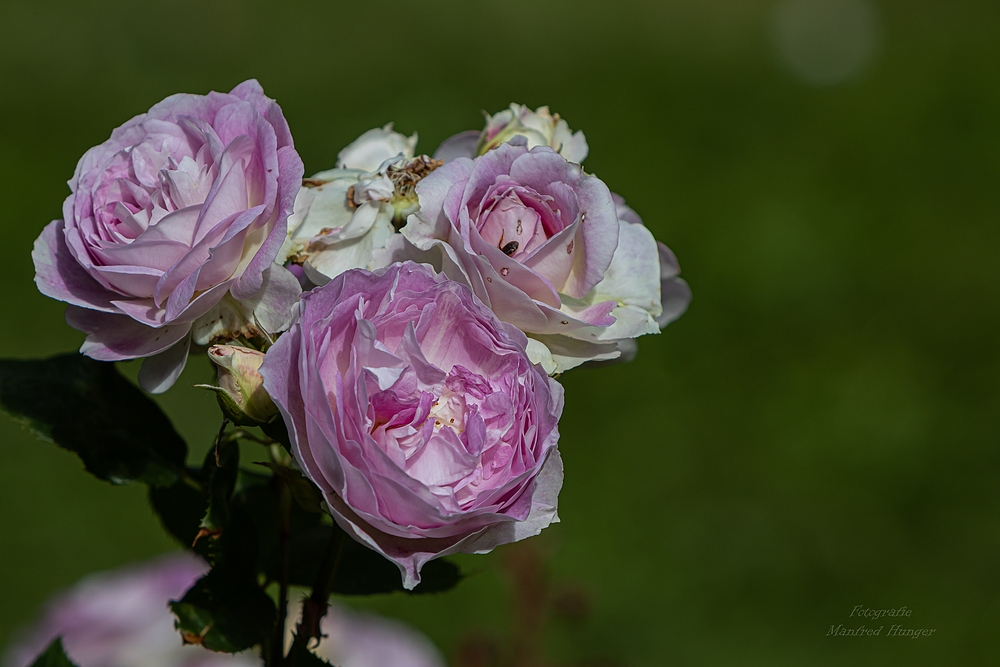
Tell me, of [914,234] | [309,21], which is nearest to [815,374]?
[914,234]

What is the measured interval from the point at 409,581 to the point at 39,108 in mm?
3952

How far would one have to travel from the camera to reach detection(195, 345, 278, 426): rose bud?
699 mm

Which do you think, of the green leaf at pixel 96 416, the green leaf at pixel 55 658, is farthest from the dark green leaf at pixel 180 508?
the green leaf at pixel 55 658

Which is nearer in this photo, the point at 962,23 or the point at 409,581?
the point at 409,581

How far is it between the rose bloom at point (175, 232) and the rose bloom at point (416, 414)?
0.33 ft

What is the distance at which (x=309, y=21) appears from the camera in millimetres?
4746

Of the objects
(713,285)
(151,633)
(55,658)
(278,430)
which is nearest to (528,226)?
(278,430)

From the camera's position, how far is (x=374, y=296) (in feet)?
2.24

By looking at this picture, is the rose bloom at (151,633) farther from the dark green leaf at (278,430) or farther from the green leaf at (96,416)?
the dark green leaf at (278,430)

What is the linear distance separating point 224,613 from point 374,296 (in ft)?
1.07

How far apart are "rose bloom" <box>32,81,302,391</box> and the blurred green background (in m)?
0.67

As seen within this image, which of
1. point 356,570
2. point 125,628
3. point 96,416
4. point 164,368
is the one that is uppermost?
point 164,368

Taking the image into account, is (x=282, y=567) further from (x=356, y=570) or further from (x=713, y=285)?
(x=713, y=285)

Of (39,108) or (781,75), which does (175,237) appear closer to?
(39,108)
